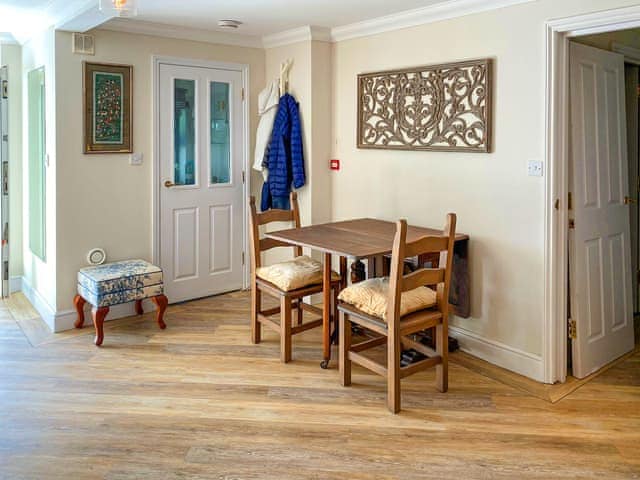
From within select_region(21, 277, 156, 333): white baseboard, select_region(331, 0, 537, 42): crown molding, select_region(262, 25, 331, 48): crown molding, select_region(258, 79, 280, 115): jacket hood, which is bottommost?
select_region(21, 277, 156, 333): white baseboard

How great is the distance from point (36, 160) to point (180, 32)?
1533mm

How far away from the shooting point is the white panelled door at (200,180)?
184 inches

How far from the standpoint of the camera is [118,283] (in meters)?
3.95

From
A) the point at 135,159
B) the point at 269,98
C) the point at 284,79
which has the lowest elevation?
the point at 135,159

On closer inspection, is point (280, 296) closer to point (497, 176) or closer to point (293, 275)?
point (293, 275)

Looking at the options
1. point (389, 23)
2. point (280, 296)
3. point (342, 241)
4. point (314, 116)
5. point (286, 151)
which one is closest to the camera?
point (342, 241)

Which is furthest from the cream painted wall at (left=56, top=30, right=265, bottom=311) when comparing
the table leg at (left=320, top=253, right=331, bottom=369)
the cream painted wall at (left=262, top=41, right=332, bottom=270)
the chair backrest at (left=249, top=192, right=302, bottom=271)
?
the table leg at (left=320, top=253, right=331, bottom=369)

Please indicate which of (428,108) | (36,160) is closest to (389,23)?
(428,108)

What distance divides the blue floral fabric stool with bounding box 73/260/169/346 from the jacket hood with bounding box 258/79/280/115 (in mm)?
1622

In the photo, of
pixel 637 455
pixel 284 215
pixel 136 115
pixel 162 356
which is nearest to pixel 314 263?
pixel 284 215

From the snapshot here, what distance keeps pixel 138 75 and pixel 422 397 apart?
3.16m

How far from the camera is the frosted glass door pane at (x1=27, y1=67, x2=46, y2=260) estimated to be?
4406mm

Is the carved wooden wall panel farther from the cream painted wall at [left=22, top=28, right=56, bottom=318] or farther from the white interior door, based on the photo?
the cream painted wall at [left=22, top=28, right=56, bottom=318]

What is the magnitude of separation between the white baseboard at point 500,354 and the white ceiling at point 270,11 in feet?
7.05
